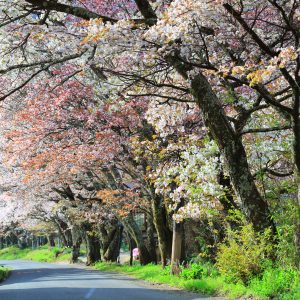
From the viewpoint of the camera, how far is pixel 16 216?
4972 centimetres

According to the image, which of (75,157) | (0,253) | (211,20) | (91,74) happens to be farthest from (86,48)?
(0,253)

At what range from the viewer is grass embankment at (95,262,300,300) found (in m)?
9.31

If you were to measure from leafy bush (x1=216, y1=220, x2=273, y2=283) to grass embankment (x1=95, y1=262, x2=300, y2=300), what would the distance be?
235 mm

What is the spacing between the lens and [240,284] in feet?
36.3

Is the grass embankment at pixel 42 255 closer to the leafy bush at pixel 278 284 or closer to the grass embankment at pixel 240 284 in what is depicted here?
the grass embankment at pixel 240 284

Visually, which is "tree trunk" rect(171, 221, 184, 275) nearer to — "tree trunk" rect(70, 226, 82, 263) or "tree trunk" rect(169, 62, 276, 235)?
"tree trunk" rect(169, 62, 276, 235)

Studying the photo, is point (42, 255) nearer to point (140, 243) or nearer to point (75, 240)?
point (75, 240)

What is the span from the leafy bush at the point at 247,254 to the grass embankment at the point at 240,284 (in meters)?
0.24

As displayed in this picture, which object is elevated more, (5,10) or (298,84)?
(5,10)

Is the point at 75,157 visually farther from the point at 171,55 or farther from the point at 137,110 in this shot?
the point at 171,55

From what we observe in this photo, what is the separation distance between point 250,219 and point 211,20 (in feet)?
14.4

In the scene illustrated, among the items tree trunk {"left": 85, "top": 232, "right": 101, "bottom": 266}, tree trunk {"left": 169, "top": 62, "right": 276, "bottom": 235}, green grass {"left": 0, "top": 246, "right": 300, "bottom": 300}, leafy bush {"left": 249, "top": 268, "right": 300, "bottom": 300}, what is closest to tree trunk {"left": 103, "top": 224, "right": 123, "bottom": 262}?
tree trunk {"left": 85, "top": 232, "right": 101, "bottom": 266}

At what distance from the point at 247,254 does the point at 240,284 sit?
3.01ft

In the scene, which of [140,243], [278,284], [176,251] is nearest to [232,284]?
[278,284]
